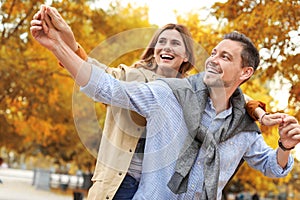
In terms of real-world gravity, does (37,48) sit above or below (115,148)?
below

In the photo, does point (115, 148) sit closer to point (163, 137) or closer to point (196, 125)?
point (163, 137)

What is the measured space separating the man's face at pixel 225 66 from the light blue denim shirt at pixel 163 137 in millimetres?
145

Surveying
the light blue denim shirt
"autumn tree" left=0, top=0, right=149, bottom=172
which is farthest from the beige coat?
"autumn tree" left=0, top=0, right=149, bottom=172

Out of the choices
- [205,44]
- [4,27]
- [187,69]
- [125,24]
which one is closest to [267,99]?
[125,24]

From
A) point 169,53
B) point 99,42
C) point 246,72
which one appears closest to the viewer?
point 246,72

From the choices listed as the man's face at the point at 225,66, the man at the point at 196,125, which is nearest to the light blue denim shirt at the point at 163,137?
the man at the point at 196,125

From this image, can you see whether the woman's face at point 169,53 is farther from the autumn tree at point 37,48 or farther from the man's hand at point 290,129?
the autumn tree at point 37,48

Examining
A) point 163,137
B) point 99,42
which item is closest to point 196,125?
point 163,137

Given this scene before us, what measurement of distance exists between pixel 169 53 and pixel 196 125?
0.62 m

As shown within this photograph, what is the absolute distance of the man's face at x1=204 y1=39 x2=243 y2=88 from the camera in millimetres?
3186

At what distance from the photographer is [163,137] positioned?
121 inches

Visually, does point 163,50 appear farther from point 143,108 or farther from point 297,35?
point 297,35

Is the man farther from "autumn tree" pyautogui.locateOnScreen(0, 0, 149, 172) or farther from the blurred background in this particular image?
"autumn tree" pyautogui.locateOnScreen(0, 0, 149, 172)

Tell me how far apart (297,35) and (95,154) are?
199 inches
